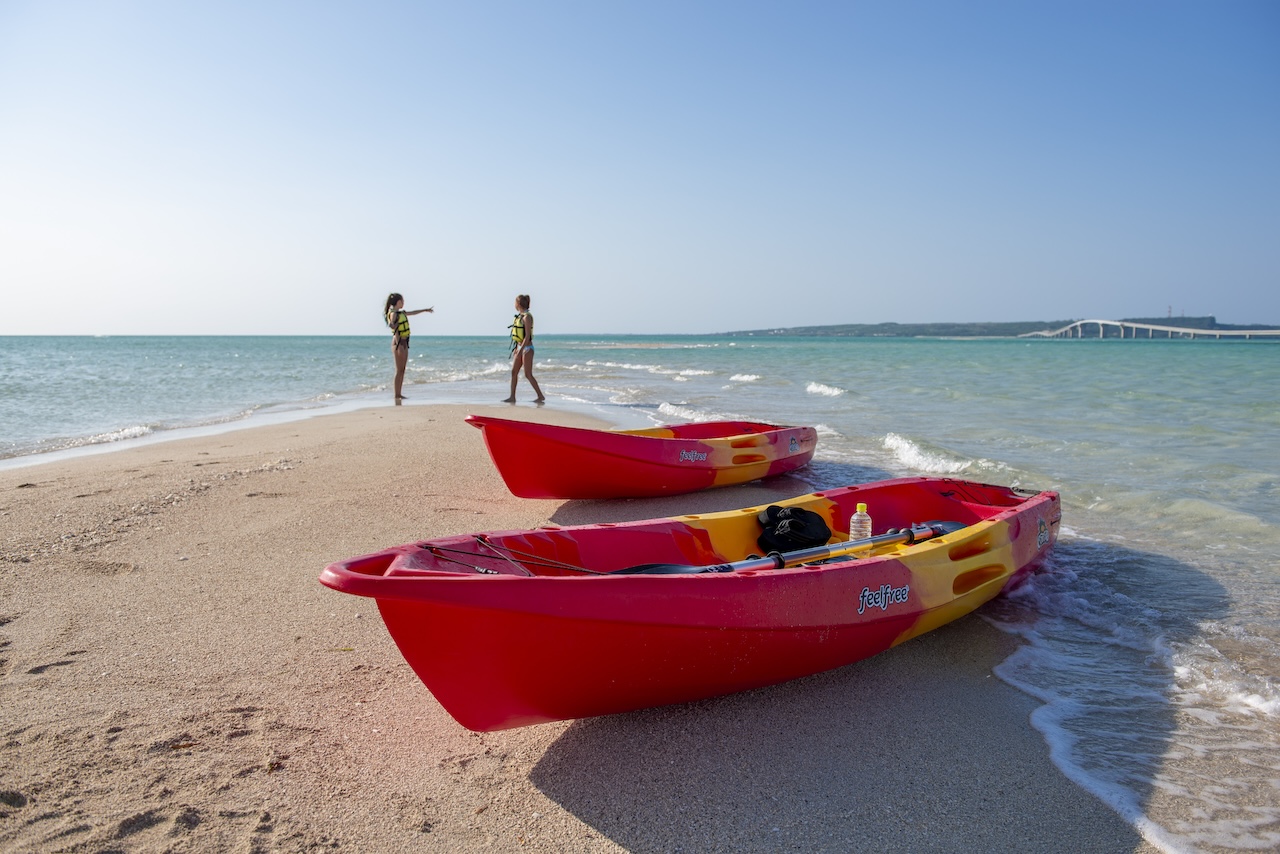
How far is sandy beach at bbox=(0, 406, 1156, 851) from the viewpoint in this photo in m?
2.50

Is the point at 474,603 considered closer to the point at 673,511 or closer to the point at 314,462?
the point at 673,511

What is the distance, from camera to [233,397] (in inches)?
723

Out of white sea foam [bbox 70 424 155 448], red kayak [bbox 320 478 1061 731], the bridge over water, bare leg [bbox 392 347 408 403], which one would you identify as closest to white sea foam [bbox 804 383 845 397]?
bare leg [bbox 392 347 408 403]

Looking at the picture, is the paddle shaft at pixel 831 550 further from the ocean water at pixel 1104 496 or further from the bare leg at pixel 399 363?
the bare leg at pixel 399 363

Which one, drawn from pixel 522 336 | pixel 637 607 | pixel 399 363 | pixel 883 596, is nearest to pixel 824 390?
pixel 522 336

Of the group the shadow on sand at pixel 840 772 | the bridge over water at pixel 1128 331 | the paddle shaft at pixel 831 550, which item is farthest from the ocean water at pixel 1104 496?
the bridge over water at pixel 1128 331

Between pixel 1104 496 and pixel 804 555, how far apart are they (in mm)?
4859

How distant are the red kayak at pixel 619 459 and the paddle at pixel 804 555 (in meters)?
2.48

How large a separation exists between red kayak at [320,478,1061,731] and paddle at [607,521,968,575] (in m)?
0.01

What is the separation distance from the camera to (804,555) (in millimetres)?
4254

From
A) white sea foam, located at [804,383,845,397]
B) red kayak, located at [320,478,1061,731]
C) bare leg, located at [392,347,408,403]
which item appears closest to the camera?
red kayak, located at [320,478,1061,731]

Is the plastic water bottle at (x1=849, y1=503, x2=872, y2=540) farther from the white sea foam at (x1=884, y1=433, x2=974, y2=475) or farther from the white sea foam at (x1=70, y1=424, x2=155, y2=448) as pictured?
the white sea foam at (x1=70, y1=424, x2=155, y2=448)

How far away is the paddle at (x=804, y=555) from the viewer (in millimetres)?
3646

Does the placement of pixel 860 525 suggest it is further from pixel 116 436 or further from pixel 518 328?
pixel 116 436
